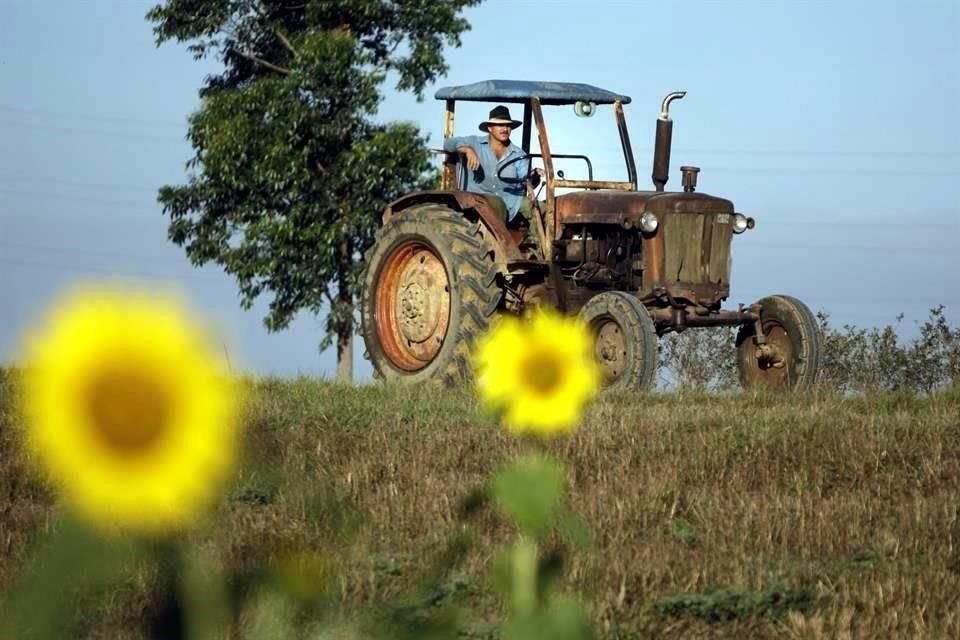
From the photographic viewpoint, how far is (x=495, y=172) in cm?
1177

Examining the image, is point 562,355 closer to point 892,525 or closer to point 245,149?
point 892,525

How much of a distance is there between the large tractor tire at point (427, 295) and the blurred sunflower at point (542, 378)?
9.43m

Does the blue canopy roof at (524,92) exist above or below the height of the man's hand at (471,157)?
above

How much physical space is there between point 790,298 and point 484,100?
295 cm

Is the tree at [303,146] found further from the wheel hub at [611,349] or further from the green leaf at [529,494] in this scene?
the green leaf at [529,494]

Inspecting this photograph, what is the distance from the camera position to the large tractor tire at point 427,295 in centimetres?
1146

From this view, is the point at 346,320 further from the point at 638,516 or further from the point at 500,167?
the point at 638,516

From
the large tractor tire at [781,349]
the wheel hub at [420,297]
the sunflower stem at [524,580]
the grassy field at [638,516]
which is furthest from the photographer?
the wheel hub at [420,297]

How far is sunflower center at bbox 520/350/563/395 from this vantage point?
1698mm

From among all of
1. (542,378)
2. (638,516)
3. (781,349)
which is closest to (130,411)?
(542,378)

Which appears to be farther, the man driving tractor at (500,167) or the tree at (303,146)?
the tree at (303,146)

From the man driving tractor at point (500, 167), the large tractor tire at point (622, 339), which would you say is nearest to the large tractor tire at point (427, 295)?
the man driving tractor at point (500, 167)

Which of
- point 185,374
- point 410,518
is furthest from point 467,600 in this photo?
point 185,374

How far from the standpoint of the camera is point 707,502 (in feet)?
19.4
